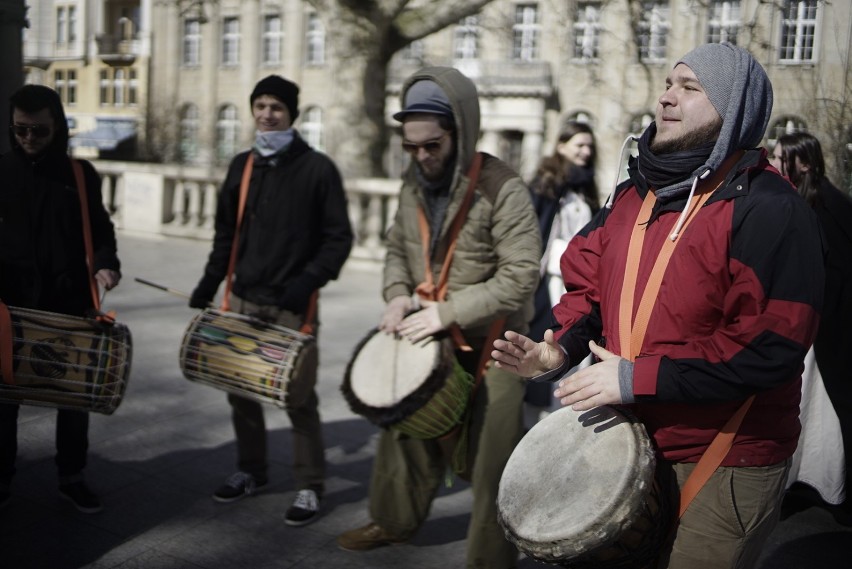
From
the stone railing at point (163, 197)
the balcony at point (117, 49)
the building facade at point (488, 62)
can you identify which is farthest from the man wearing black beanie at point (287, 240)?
the stone railing at point (163, 197)

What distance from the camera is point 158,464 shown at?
4.98 m

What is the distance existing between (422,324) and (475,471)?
0.66 meters

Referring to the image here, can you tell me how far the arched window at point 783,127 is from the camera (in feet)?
16.1

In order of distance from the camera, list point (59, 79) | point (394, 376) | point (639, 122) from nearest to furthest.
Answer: point (394, 376)
point (59, 79)
point (639, 122)

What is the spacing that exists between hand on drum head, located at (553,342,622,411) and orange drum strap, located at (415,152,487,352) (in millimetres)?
1435

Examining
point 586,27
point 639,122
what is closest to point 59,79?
point 639,122

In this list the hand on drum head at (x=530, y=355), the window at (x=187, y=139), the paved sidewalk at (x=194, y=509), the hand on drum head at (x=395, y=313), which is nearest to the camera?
the hand on drum head at (x=530, y=355)

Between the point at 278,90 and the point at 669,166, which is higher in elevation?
the point at 278,90

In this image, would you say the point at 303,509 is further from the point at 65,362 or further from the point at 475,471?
the point at 65,362

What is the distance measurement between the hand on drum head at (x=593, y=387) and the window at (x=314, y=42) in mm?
38757

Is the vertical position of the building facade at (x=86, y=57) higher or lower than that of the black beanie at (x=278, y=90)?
higher

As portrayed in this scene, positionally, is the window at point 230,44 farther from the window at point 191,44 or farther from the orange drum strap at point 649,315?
the orange drum strap at point 649,315

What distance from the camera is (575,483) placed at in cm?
237

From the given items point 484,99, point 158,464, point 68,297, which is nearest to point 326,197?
point 68,297
